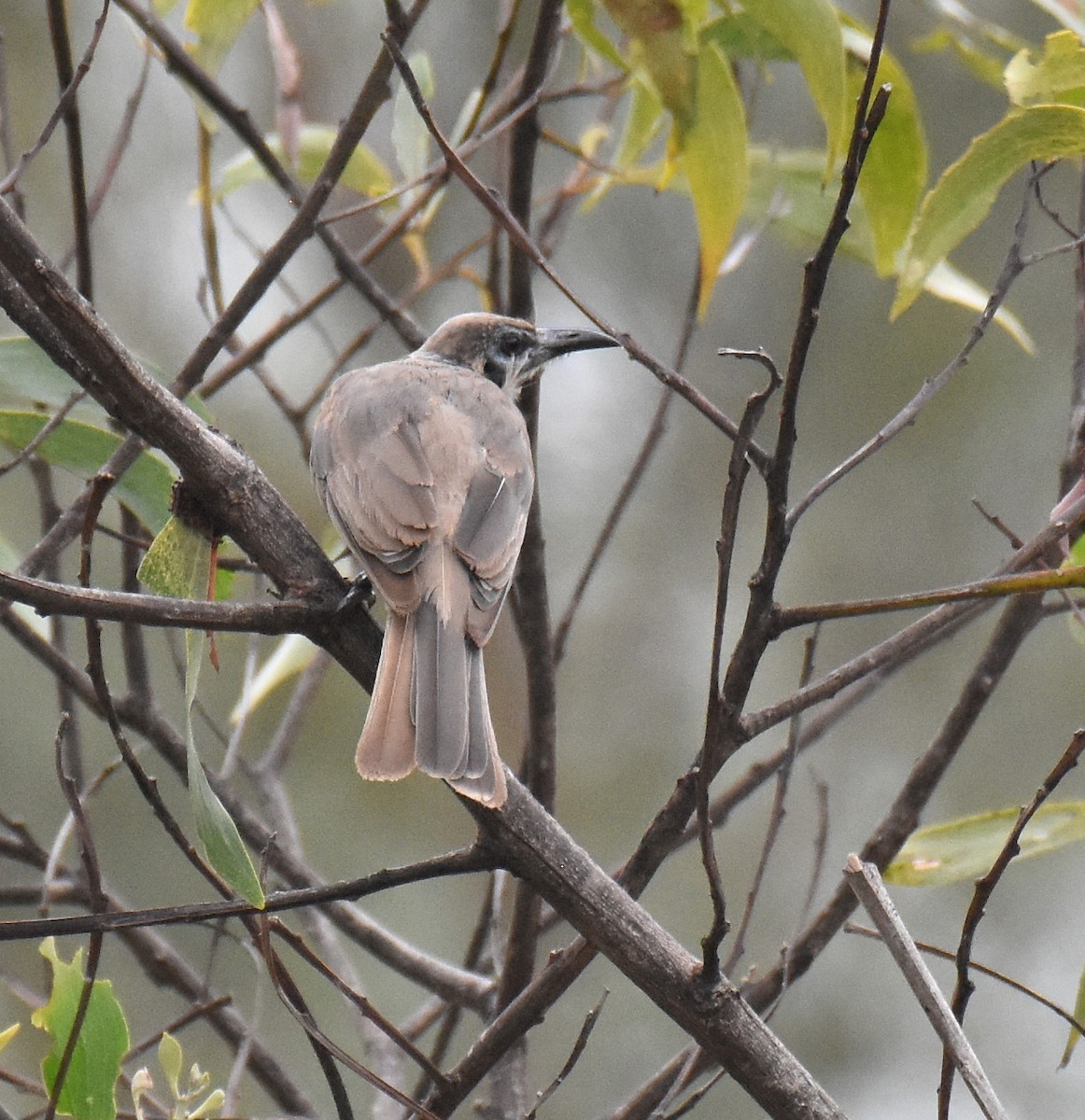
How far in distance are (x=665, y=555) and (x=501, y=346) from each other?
186 inches

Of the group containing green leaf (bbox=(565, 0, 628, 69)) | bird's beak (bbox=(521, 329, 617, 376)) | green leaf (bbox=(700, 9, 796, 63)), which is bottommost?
green leaf (bbox=(565, 0, 628, 69))

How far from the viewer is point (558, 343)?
12.9ft

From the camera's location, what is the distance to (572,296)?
2.08 meters

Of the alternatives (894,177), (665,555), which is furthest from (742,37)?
(665,555)

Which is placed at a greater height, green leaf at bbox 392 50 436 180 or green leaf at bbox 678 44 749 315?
green leaf at bbox 392 50 436 180

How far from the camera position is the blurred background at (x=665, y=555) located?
705cm

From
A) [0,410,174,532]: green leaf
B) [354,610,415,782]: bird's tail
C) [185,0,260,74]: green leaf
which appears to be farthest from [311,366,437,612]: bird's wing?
[185,0,260,74]: green leaf

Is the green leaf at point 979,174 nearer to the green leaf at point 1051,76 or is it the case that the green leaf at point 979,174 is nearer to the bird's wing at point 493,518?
the green leaf at point 1051,76

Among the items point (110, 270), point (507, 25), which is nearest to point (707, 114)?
point (507, 25)

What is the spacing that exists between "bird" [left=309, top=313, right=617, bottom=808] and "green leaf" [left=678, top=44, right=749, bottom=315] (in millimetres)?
636

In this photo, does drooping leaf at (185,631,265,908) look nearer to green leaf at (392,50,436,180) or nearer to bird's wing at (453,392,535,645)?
bird's wing at (453,392,535,645)

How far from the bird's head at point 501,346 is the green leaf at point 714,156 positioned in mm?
1214

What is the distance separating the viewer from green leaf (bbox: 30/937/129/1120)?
2082 millimetres

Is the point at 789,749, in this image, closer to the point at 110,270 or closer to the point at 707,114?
the point at 707,114
